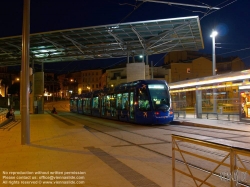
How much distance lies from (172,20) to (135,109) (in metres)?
9.00

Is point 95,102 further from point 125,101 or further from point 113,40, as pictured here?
point 125,101

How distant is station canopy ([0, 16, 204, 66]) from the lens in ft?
84.8

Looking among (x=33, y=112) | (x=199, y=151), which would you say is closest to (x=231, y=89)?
(x=199, y=151)

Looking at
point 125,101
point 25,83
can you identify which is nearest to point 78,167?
point 25,83

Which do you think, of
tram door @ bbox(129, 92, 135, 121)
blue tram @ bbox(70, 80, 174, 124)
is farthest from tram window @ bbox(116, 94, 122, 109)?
tram door @ bbox(129, 92, 135, 121)

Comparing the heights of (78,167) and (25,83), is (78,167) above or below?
below

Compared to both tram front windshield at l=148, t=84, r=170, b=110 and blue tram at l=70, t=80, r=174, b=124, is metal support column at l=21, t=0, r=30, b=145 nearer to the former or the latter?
blue tram at l=70, t=80, r=174, b=124

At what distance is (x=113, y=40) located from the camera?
3022cm

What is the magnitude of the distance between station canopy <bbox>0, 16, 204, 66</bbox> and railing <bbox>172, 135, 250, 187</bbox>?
17145 millimetres

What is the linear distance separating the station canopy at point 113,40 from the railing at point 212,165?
17145 millimetres

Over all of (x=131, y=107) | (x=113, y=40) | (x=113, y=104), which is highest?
(x=113, y=40)

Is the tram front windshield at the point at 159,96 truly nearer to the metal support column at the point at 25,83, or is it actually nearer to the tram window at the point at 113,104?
the tram window at the point at 113,104

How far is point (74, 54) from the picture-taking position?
36.0 m

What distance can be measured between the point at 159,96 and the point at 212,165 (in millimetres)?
11778
